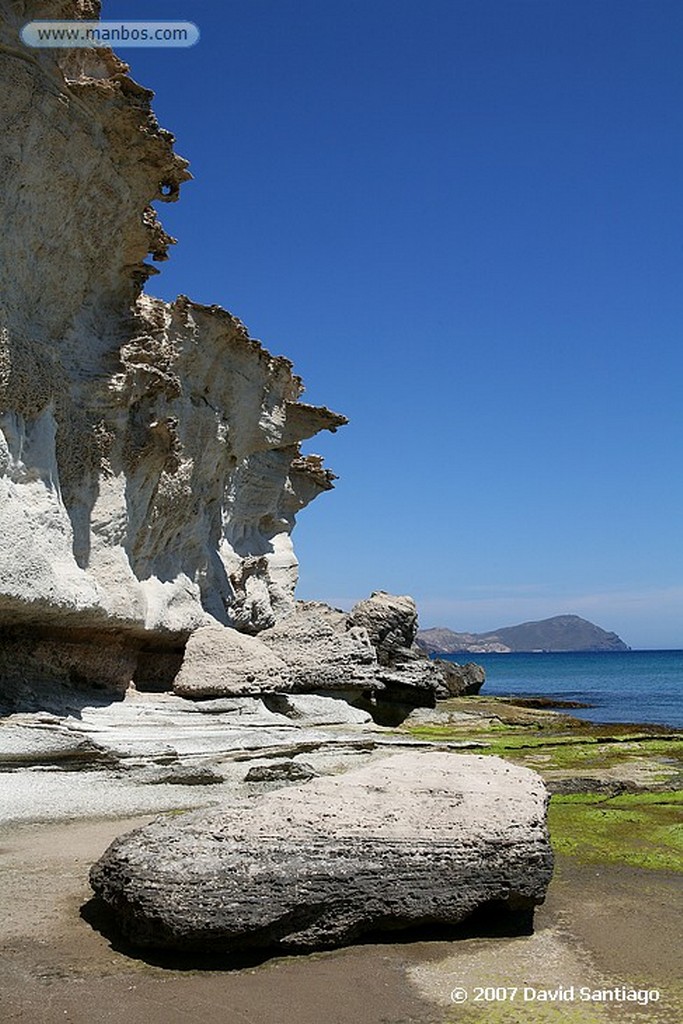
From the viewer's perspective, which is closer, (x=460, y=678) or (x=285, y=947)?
(x=285, y=947)

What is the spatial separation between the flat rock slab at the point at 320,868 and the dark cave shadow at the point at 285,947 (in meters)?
0.05

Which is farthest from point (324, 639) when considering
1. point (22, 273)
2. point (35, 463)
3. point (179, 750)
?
point (22, 273)

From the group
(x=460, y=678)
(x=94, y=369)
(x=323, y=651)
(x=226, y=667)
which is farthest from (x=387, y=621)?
(x=460, y=678)

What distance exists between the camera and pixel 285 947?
19.8 feet

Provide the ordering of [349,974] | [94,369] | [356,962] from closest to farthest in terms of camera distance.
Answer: [349,974] → [356,962] → [94,369]

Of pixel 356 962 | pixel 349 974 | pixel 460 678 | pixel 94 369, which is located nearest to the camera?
pixel 349 974

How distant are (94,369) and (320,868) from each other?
11.7 m

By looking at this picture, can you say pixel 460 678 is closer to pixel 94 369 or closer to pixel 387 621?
pixel 387 621

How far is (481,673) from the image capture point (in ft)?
141

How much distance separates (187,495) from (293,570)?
12207 millimetres

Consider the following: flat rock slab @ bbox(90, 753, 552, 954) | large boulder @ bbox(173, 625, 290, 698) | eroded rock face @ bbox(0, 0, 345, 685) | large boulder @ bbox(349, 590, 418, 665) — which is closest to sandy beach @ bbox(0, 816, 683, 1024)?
flat rock slab @ bbox(90, 753, 552, 954)

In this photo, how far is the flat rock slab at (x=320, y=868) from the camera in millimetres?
5918

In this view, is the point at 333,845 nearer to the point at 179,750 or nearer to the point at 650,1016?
the point at 650,1016

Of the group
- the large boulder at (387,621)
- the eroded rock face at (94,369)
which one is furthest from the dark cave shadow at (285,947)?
the large boulder at (387,621)
